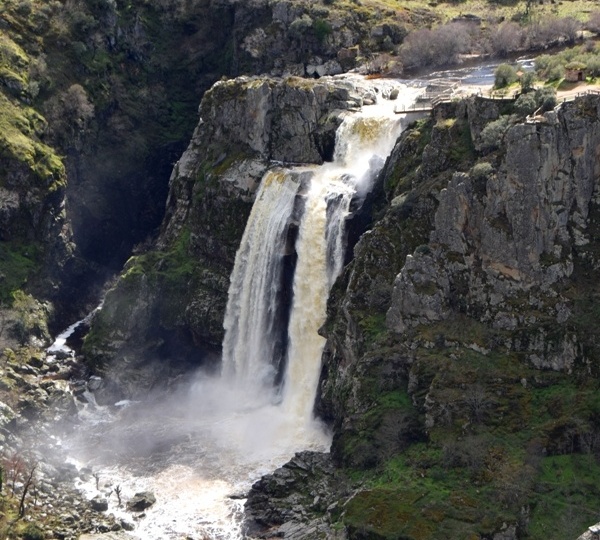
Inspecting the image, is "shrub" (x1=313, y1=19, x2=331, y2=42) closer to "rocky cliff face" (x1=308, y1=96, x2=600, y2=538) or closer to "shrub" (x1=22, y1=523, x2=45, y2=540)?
"rocky cliff face" (x1=308, y1=96, x2=600, y2=538)

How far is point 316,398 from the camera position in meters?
85.2

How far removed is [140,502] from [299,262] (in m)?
24.0

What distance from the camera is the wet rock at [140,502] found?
76.1 m

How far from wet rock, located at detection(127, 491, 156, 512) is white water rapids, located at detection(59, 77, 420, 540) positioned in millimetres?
517

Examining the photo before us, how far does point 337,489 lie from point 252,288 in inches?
1029

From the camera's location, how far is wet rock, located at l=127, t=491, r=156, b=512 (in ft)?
250

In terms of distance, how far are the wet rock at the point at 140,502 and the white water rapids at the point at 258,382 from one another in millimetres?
517

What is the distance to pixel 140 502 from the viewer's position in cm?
7638

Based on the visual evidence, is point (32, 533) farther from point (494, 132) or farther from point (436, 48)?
point (436, 48)

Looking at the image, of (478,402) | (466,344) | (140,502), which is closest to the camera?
(478,402)

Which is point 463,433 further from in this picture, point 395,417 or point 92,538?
point 92,538

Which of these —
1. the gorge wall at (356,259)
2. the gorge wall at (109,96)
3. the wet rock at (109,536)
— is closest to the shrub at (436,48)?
the gorge wall at (109,96)

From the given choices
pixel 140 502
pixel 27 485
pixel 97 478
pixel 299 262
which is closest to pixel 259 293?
pixel 299 262

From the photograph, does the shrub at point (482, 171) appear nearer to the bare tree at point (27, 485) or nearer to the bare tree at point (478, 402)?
the bare tree at point (478, 402)
